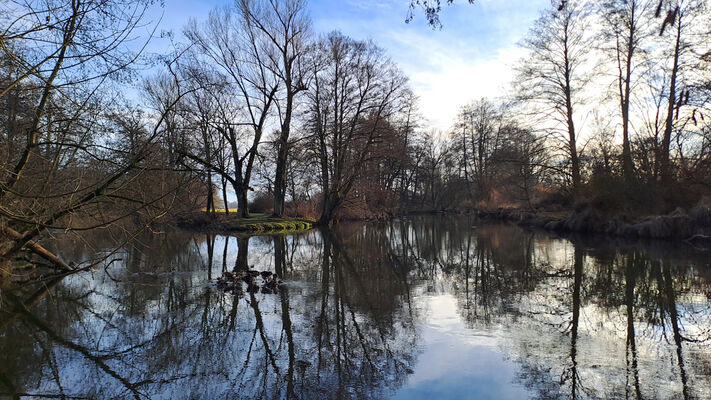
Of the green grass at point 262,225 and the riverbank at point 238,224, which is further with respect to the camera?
the riverbank at point 238,224

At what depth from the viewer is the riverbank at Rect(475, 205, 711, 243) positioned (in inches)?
613

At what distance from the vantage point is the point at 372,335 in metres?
5.79

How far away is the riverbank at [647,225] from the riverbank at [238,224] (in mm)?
14228

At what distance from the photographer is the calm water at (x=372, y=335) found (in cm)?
427

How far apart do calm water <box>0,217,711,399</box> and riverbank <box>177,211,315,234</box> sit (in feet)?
46.3

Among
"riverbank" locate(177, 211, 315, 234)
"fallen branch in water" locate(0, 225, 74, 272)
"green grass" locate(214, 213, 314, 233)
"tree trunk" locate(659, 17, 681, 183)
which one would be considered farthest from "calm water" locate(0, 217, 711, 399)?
"riverbank" locate(177, 211, 315, 234)

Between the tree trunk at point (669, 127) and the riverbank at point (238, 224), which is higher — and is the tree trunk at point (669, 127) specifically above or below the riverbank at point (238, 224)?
above

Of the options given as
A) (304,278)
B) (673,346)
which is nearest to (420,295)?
(304,278)

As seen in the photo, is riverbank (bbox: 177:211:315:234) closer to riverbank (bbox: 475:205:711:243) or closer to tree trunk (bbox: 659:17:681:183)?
riverbank (bbox: 475:205:711:243)

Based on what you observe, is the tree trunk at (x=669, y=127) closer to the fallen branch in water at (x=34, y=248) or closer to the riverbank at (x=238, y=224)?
the riverbank at (x=238, y=224)

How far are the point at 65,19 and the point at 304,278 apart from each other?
6.65 meters

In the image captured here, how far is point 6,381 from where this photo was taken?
4434mm

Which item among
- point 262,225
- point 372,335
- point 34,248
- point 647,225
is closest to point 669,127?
point 647,225

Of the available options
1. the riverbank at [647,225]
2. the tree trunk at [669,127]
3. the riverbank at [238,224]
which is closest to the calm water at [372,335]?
the riverbank at [647,225]
